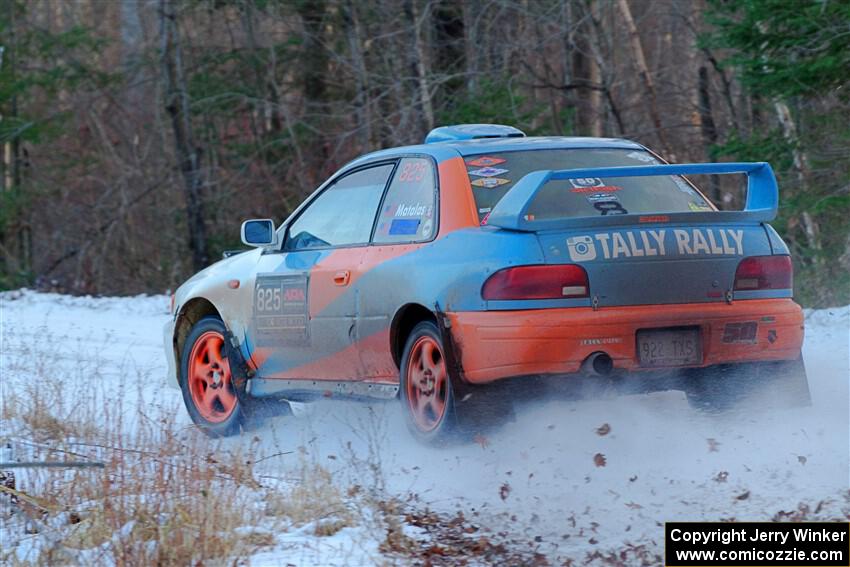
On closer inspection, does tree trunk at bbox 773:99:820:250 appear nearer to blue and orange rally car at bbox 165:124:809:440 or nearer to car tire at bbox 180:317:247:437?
blue and orange rally car at bbox 165:124:809:440

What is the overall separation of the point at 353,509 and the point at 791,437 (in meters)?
2.38

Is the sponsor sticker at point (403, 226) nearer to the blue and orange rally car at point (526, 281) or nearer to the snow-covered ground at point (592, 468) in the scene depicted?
the blue and orange rally car at point (526, 281)

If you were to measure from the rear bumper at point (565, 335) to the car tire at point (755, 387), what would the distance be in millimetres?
234

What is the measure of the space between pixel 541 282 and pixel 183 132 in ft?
53.6

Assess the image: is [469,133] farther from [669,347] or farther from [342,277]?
[669,347]

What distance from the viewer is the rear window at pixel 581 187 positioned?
254 inches

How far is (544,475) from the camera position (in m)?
6.01

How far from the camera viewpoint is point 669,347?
6.12 metres

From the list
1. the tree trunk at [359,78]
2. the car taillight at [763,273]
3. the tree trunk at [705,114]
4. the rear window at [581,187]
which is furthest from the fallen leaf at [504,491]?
the tree trunk at [705,114]

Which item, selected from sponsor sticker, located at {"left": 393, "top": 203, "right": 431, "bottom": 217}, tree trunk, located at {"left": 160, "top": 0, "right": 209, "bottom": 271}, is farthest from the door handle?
tree trunk, located at {"left": 160, "top": 0, "right": 209, "bottom": 271}

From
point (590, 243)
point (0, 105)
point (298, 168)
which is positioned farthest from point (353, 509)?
point (0, 105)

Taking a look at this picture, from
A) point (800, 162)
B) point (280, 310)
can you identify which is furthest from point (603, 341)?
point (800, 162)

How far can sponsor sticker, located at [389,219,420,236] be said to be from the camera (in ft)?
22.2

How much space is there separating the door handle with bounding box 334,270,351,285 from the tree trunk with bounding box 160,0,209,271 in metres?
14.4
